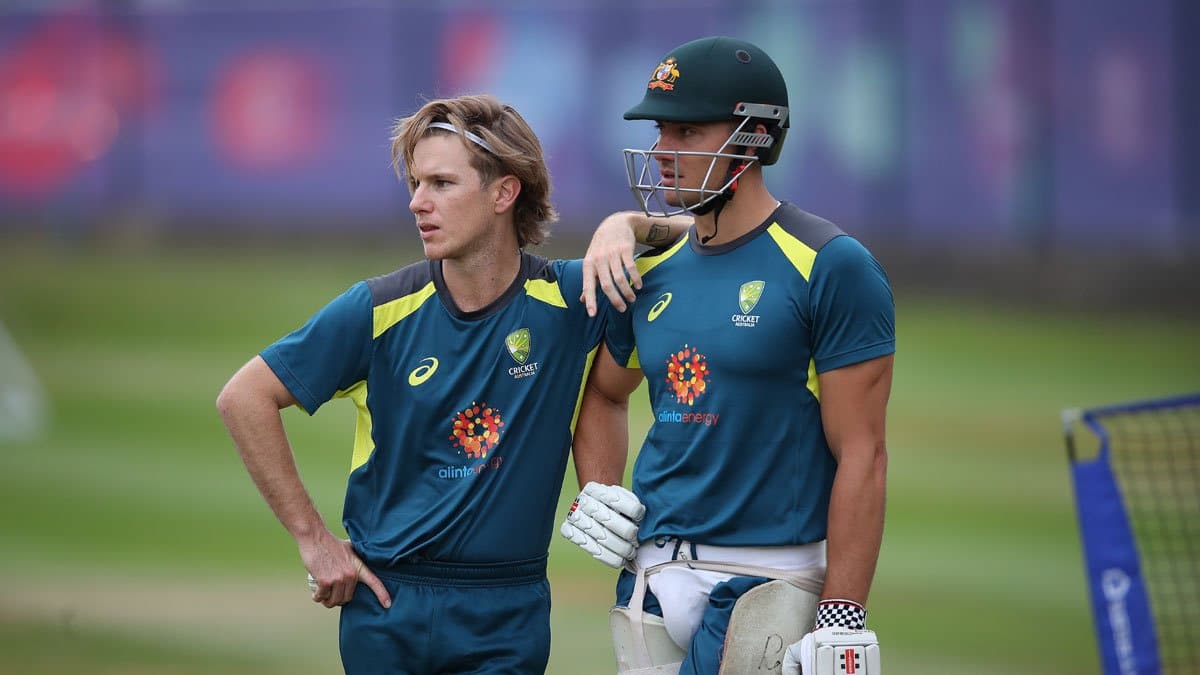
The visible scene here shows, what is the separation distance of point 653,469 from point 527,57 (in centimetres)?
1393

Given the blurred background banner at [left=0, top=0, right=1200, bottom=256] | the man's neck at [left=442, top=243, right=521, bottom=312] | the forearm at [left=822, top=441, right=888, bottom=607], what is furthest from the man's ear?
the blurred background banner at [left=0, top=0, right=1200, bottom=256]

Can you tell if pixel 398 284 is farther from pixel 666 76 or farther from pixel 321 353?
pixel 666 76

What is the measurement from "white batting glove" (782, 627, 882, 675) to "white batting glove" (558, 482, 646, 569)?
51 centimetres

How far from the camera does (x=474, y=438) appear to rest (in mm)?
4094

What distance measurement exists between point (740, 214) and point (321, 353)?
1127 mm

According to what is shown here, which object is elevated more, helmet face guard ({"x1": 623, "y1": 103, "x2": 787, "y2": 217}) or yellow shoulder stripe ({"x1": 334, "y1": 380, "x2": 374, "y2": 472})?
helmet face guard ({"x1": 623, "y1": 103, "x2": 787, "y2": 217})

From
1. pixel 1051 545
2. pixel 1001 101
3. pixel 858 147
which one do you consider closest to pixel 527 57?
pixel 858 147

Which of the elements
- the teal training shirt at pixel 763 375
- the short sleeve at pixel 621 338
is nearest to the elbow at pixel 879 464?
the teal training shirt at pixel 763 375

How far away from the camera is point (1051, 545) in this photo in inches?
413

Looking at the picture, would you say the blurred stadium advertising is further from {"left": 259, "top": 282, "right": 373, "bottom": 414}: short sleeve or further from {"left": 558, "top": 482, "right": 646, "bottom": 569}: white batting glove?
{"left": 558, "top": 482, "right": 646, "bottom": 569}: white batting glove

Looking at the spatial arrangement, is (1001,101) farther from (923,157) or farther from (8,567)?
(8,567)

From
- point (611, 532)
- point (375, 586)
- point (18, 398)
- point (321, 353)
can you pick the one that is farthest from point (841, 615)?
point (18, 398)

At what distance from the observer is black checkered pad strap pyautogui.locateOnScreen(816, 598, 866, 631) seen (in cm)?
365

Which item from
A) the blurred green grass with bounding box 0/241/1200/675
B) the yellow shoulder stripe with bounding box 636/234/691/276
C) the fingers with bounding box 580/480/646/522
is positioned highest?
the yellow shoulder stripe with bounding box 636/234/691/276
